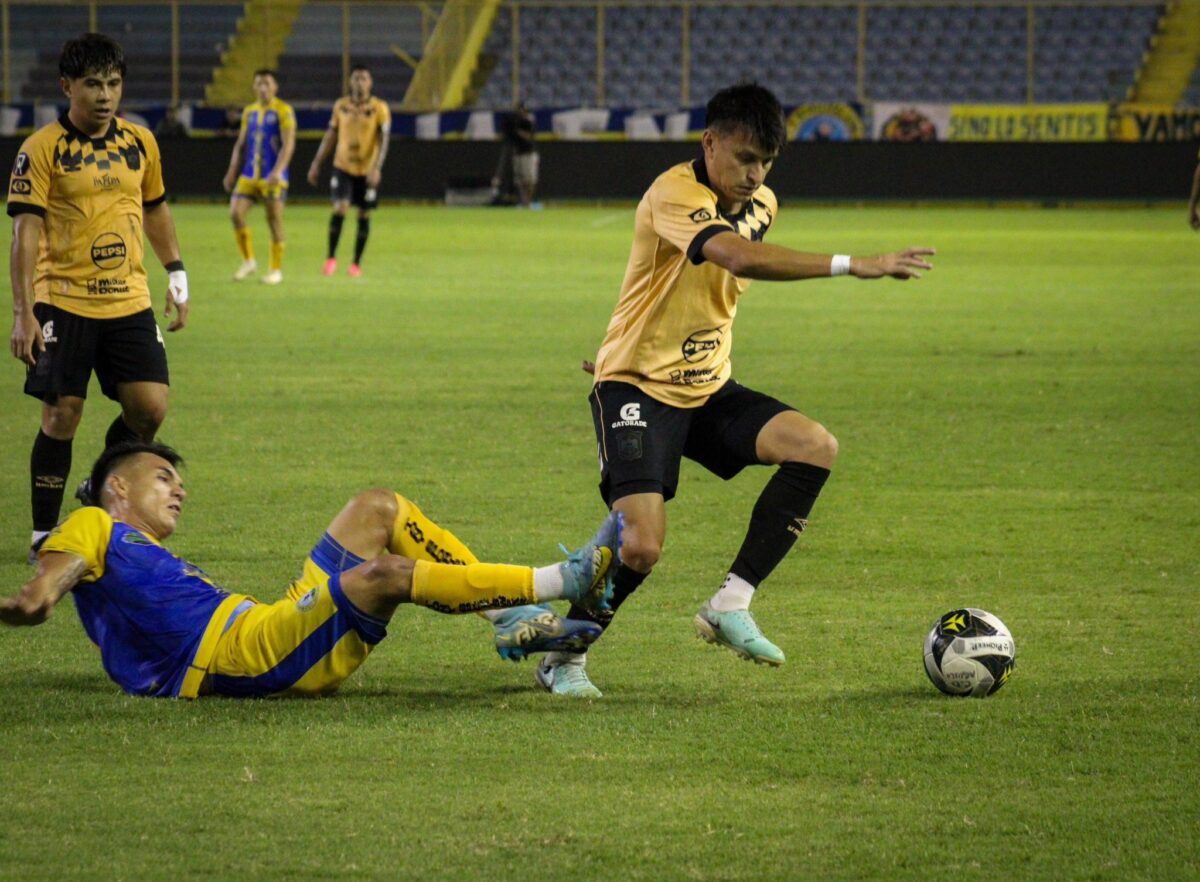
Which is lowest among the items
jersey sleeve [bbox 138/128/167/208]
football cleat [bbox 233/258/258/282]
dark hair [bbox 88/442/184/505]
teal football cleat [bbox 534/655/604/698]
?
football cleat [bbox 233/258/258/282]

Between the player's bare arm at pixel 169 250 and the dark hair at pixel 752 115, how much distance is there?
312 centimetres

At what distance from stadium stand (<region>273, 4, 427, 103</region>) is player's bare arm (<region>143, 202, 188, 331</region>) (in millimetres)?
34330

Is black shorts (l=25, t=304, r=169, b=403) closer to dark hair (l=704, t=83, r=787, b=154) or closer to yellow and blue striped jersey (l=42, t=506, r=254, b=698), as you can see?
yellow and blue striped jersey (l=42, t=506, r=254, b=698)

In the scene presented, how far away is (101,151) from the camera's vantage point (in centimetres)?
757

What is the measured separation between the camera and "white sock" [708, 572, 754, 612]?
5695 millimetres

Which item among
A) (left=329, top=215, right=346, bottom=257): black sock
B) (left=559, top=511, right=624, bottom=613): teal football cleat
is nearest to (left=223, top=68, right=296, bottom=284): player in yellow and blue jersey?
(left=329, top=215, right=346, bottom=257): black sock

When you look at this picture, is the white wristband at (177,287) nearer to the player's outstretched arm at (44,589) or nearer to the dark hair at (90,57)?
the dark hair at (90,57)

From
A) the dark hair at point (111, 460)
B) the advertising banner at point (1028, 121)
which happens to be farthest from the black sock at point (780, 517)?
the advertising banner at point (1028, 121)

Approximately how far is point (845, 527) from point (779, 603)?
5.30 feet

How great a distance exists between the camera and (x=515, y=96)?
41.4 metres

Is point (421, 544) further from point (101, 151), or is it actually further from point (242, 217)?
point (242, 217)

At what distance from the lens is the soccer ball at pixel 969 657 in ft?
18.4

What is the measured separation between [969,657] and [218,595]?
7.59 feet

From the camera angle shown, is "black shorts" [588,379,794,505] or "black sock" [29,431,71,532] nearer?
"black shorts" [588,379,794,505]
